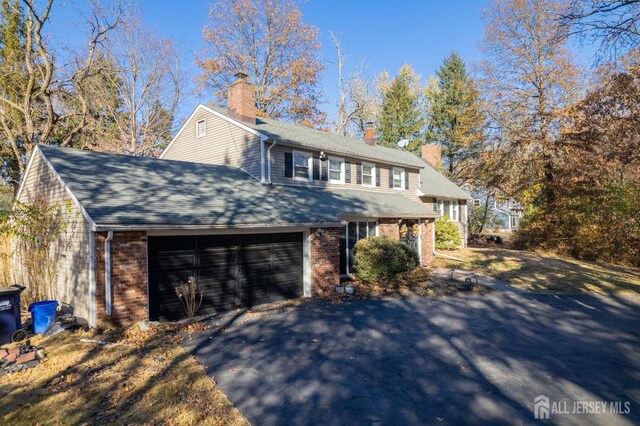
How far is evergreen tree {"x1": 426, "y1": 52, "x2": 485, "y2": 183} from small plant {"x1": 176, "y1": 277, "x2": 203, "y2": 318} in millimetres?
32518

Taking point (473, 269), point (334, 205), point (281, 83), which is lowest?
point (473, 269)

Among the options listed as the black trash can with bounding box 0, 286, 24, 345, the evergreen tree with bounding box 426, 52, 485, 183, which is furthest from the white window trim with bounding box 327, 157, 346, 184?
the evergreen tree with bounding box 426, 52, 485, 183

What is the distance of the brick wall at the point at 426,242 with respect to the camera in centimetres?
1845

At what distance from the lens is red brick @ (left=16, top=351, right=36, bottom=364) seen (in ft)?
A: 19.9

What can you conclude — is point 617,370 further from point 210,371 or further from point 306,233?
point 306,233

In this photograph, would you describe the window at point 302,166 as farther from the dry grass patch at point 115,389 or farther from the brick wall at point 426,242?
the dry grass patch at point 115,389

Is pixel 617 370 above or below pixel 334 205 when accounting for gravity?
below

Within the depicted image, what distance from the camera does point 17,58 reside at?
19359 mm

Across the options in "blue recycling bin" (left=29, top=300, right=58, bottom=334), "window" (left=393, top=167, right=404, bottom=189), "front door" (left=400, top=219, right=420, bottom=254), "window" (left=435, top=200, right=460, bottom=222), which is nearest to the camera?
"blue recycling bin" (left=29, top=300, right=58, bottom=334)

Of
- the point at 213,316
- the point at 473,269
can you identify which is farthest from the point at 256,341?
the point at 473,269

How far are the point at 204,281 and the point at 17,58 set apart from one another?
1968 cm

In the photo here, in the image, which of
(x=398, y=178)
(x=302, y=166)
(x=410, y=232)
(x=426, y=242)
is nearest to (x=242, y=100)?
(x=302, y=166)

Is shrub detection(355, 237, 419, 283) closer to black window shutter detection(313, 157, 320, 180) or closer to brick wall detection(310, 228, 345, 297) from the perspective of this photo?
brick wall detection(310, 228, 345, 297)

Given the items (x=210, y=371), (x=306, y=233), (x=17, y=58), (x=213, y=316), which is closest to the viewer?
(x=210, y=371)
